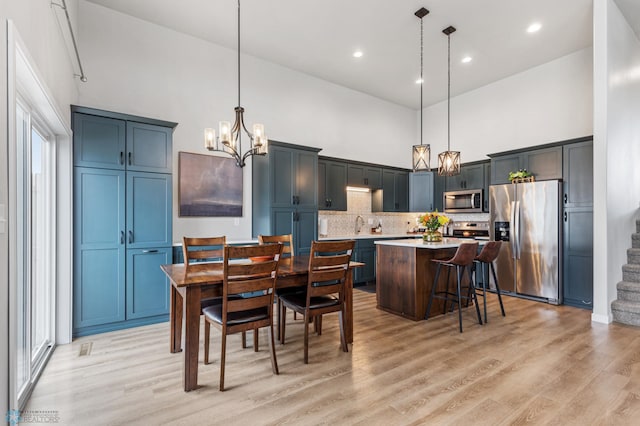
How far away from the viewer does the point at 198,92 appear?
4.65 m

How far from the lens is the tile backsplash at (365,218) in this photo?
20.6 ft

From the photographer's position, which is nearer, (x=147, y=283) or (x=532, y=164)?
(x=147, y=283)

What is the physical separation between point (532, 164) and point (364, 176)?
2768 millimetres

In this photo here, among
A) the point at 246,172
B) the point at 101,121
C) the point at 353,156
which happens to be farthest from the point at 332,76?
the point at 101,121

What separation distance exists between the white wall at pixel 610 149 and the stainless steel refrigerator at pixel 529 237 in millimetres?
673

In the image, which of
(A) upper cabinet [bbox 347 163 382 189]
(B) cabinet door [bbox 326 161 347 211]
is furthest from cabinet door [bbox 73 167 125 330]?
(A) upper cabinet [bbox 347 163 382 189]

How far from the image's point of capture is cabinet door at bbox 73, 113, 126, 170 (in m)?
3.42

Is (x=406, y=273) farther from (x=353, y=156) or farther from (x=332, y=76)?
(x=332, y=76)

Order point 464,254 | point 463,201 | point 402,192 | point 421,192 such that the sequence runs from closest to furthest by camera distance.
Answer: point 464,254, point 463,201, point 421,192, point 402,192

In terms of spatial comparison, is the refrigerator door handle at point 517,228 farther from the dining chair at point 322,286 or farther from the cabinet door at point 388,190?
the dining chair at point 322,286

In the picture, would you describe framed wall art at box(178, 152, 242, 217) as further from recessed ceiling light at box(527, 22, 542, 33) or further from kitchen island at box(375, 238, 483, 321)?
recessed ceiling light at box(527, 22, 542, 33)

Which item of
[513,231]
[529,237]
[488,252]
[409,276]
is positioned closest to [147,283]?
[409,276]

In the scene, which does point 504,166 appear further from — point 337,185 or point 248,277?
point 248,277

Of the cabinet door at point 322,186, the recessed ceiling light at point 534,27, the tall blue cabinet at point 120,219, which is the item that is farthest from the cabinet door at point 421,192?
the tall blue cabinet at point 120,219
